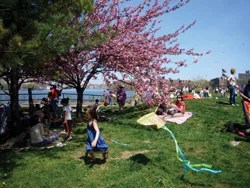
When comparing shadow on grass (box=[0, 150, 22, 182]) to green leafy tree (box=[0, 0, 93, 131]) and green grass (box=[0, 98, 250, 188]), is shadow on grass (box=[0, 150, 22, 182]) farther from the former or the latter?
green leafy tree (box=[0, 0, 93, 131])

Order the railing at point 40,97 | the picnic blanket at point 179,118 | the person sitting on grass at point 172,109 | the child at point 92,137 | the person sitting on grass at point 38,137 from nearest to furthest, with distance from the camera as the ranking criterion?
1. the child at point 92,137
2. the person sitting on grass at point 38,137
3. the picnic blanket at point 179,118
4. the person sitting on grass at point 172,109
5. the railing at point 40,97

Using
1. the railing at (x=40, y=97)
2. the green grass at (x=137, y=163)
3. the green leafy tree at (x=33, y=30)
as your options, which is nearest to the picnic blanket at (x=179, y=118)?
the green grass at (x=137, y=163)

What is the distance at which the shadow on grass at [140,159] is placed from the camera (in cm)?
827

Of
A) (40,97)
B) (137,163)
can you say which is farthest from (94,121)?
(40,97)

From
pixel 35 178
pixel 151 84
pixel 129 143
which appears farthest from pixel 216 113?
pixel 35 178

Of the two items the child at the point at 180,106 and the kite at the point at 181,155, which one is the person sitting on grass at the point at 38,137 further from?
the child at the point at 180,106

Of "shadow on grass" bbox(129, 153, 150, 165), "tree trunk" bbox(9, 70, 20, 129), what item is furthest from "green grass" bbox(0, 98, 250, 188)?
"tree trunk" bbox(9, 70, 20, 129)

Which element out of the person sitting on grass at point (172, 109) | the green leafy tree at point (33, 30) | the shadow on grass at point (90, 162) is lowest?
the shadow on grass at point (90, 162)

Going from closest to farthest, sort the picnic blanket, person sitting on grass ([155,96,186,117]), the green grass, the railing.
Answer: the green grass
the picnic blanket
person sitting on grass ([155,96,186,117])
the railing

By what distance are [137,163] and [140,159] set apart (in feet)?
1.02

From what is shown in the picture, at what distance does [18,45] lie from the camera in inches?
307

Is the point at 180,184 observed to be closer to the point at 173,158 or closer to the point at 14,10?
the point at 173,158

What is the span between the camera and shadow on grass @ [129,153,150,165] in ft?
27.1

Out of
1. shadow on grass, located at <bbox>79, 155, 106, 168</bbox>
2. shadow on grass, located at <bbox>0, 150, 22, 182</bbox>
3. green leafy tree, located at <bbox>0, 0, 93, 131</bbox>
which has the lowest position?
shadow on grass, located at <bbox>0, 150, 22, 182</bbox>
